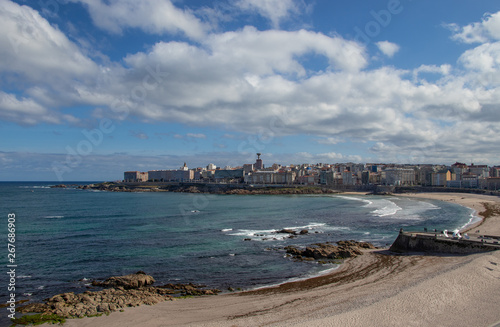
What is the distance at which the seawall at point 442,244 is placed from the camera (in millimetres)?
20584

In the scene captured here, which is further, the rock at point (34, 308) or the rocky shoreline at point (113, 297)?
the rock at point (34, 308)

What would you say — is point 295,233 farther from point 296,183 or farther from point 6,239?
point 296,183

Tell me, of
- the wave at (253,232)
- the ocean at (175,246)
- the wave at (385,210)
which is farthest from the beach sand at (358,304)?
the wave at (385,210)

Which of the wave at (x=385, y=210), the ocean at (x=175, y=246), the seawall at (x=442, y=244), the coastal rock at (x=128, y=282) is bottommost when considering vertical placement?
the ocean at (x=175, y=246)

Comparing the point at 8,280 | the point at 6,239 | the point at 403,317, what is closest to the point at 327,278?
the point at 403,317

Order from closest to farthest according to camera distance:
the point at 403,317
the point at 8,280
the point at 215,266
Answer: the point at 403,317 < the point at 8,280 < the point at 215,266

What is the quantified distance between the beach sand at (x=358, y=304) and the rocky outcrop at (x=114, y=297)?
55 centimetres

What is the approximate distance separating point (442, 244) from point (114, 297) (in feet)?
65.7

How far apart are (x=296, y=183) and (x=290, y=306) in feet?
448

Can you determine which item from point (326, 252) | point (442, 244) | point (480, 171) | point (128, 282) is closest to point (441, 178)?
point (480, 171)

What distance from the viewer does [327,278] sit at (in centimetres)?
1792

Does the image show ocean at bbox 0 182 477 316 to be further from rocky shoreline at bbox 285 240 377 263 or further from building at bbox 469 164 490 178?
building at bbox 469 164 490 178

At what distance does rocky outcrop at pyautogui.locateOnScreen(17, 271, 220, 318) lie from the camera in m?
13.3

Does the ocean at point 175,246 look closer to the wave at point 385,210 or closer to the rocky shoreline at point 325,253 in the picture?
the rocky shoreline at point 325,253
